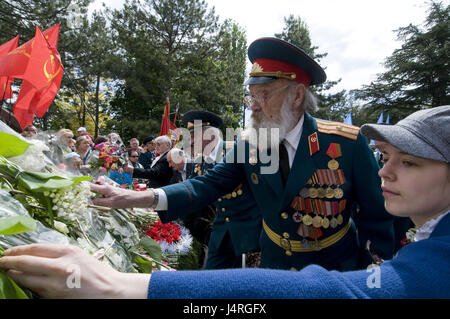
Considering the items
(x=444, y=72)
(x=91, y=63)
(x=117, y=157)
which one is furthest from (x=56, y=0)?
(x=444, y=72)

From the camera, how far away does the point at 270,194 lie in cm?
210

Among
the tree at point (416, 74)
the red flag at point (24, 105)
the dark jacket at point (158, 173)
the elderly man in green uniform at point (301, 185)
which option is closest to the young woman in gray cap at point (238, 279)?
the elderly man in green uniform at point (301, 185)

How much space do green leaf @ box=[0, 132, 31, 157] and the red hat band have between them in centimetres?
168

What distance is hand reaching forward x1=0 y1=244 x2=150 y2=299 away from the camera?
0.61m

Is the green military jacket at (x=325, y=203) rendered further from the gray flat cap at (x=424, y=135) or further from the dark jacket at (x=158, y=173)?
the dark jacket at (x=158, y=173)

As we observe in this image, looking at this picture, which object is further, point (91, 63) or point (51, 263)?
point (91, 63)

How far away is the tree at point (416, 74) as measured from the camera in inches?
1005

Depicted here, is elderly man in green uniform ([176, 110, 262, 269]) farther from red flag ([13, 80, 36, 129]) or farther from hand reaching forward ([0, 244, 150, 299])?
red flag ([13, 80, 36, 129])

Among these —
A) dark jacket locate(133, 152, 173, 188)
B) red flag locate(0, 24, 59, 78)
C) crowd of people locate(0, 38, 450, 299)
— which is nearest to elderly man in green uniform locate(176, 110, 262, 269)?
crowd of people locate(0, 38, 450, 299)

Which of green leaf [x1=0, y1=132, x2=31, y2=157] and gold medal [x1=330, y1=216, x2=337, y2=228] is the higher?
green leaf [x1=0, y1=132, x2=31, y2=157]

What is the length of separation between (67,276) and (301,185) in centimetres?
155
